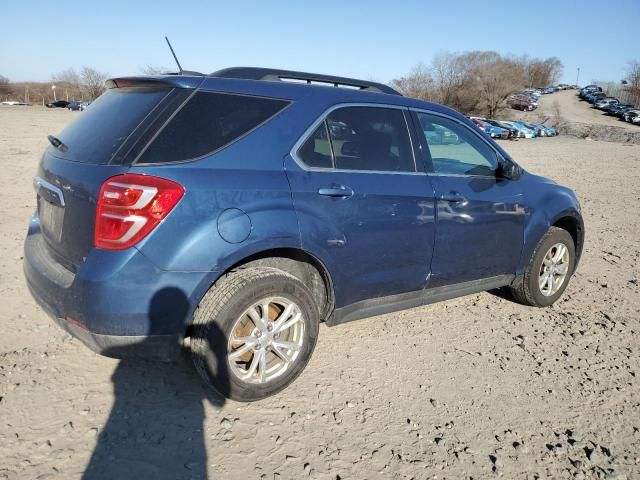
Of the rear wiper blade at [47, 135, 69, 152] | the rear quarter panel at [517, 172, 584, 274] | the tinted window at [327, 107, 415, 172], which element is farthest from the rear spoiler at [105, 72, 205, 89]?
the rear quarter panel at [517, 172, 584, 274]

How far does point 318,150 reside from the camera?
286 centimetres

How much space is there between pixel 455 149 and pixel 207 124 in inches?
79.6

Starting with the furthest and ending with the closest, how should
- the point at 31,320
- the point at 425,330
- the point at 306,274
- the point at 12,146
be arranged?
the point at 12,146
the point at 425,330
the point at 31,320
the point at 306,274

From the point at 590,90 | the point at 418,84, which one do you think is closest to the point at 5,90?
the point at 418,84

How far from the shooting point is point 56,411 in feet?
8.51

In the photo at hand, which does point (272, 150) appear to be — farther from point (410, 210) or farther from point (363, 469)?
point (363, 469)

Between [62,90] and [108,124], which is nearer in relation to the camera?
[108,124]

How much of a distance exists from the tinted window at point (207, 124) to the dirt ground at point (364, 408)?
4.67 feet

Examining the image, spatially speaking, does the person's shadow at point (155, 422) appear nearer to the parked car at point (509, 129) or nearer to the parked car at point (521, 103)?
the parked car at point (509, 129)

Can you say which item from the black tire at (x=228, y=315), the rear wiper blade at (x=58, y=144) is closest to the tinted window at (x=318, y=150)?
the black tire at (x=228, y=315)

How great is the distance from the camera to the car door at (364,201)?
2777 mm

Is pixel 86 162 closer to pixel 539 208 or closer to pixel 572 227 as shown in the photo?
pixel 539 208

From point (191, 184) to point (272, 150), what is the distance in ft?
1.74

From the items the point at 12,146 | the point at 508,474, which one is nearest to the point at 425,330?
the point at 508,474
